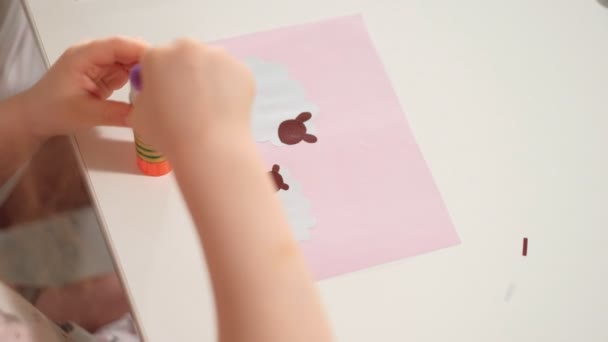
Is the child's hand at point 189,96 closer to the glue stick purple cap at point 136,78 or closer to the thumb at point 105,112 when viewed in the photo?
the glue stick purple cap at point 136,78

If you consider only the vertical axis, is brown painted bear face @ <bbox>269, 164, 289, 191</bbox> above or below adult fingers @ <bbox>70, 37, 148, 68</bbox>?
below

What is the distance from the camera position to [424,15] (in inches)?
30.0

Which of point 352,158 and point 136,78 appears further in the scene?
point 352,158

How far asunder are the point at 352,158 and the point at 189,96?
0.24 metres

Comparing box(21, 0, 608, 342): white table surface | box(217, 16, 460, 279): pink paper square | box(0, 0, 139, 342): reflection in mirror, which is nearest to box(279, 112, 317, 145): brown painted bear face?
box(217, 16, 460, 279): pink paper square

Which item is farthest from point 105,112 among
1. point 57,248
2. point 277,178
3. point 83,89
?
point 57,248

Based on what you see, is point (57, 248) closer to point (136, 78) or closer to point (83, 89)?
point (83, 89)

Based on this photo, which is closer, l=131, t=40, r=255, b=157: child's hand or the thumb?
l=131, t=40, r=255, b=157: child's hand

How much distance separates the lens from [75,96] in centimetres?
59

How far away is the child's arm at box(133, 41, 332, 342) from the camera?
429mm

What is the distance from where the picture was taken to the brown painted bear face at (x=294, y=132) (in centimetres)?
65

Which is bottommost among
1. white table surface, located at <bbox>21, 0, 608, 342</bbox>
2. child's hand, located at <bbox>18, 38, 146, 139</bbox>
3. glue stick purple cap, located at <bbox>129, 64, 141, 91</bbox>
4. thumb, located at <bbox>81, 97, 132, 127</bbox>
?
white table surface, located at <bbox>21, 0, 608, 342</bbox>

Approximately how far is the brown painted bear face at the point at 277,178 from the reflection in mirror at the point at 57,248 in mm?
233

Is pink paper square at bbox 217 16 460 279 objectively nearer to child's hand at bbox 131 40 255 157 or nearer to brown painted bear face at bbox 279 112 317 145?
brown painted bear face at bbox 279 112 317 145
